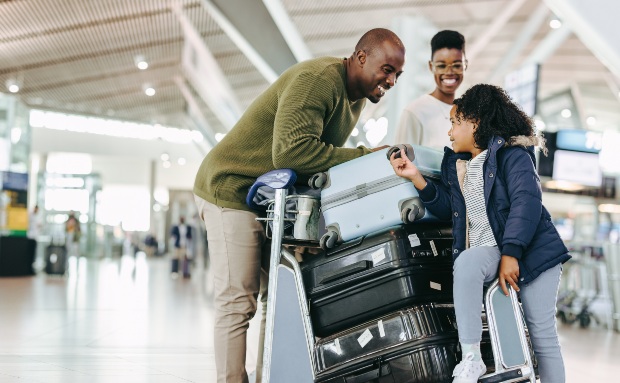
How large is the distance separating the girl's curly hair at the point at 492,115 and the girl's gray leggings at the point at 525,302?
45 cm

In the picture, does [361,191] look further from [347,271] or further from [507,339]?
[507,339]

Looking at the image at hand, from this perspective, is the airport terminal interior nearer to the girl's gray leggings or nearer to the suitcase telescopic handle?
the suitcase telescopic handle

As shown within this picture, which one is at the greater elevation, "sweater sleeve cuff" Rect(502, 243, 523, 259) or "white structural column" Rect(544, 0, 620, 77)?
"white structural column" Rect(544, 0, 620, 77)

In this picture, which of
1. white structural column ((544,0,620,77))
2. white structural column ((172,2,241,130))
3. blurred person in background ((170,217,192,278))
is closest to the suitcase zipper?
white structural column ((544,0,620,77))

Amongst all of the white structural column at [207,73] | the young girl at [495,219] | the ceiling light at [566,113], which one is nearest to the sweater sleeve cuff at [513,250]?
the young girl at [495,219]

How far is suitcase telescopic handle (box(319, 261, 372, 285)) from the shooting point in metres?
2.88

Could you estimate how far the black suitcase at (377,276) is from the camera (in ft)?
9.27

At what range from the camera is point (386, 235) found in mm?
2887

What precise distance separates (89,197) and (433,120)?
2523cm

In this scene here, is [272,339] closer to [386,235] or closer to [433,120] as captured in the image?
[386,235]

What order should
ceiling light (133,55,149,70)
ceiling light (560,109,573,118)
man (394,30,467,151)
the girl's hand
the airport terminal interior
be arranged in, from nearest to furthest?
the girl's hand → man (394,30,467,151) → the airport terminal interior → ceiling light (133,55,149,70) → ceiling light (560,109,573,118)

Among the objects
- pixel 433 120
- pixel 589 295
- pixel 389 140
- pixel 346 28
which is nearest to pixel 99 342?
pixel 433 120

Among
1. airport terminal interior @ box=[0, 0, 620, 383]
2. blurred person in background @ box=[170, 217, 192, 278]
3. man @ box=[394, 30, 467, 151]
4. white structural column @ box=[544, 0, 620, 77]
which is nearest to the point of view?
man @ box=[394, 30, 467, 151]

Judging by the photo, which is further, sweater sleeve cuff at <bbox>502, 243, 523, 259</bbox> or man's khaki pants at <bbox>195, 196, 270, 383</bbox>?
man's khaki pants at <bbox>195, 196, 270, 383</bbox>
